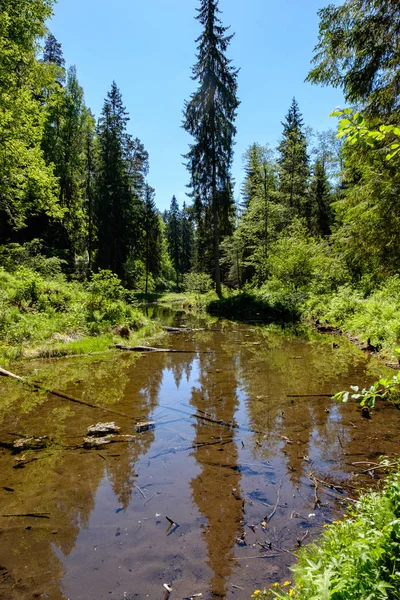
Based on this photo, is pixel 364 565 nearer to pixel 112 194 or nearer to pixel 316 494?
pixel 316 494

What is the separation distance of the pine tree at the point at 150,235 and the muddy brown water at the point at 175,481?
3797 centimetres

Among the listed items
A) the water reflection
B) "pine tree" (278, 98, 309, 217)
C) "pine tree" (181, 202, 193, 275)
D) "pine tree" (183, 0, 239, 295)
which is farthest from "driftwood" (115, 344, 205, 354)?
"pine tree" (181, 202, 193, 275)

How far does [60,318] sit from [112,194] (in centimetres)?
2479

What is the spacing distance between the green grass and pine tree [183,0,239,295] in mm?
23811

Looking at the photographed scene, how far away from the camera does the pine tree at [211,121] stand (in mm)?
24547

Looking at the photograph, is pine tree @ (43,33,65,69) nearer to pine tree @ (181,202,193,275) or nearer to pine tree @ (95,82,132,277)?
pine tree @ (95,82,132,277)

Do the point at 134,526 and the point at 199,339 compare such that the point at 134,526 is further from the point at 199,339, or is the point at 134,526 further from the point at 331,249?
the point at 199,339

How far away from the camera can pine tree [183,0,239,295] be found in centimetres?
2455

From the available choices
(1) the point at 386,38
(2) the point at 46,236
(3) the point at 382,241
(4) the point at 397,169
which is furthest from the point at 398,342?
(2) the point at 46,236

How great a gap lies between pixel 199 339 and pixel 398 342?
299 inches

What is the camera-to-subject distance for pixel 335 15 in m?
8.99

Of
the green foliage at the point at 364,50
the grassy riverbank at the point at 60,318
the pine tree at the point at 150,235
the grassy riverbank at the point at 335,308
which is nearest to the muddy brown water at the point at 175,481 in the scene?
the grassy riverbank at the point at 60,318

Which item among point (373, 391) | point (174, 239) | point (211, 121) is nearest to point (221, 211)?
point (211, 121)

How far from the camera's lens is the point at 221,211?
26.5 metres
